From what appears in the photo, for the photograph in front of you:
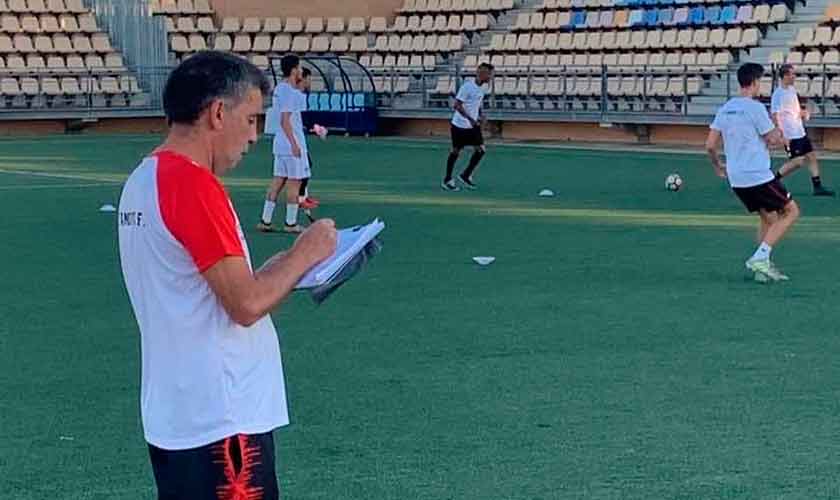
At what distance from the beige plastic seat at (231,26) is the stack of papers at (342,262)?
40.5 meters

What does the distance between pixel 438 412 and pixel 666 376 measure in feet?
5.00

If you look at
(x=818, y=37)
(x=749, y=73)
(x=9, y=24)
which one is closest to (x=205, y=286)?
(x=749, y=73)

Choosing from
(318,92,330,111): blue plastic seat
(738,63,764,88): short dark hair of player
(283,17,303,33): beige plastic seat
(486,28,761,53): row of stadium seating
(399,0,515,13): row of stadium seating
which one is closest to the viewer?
(738,63,764,88): short dark hair of player

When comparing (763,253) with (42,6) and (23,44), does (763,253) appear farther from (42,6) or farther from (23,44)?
(42,6)

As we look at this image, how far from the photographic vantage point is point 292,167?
17.1 meters

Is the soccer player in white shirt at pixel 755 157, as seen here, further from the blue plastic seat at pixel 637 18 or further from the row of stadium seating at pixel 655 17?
the blue plastic seat at pixel 637 18

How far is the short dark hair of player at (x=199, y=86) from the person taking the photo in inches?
152

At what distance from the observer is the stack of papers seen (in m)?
3.97

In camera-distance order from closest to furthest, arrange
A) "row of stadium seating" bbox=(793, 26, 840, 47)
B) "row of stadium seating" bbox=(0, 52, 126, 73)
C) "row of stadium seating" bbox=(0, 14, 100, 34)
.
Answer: "row of stadium seating" bbox=(793, 26, 840, 47)
"row of stadium seating" bbox=(0, 52, 126, 73)
"row of stadium seating" bbox=(0, 14, 100, 34)

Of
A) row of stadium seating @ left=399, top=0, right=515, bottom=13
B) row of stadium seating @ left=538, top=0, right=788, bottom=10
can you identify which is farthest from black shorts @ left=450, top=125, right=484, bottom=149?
row of stadium seating @ left=399, top=0, right=515, bottom=13

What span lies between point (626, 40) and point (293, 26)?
10.9 m

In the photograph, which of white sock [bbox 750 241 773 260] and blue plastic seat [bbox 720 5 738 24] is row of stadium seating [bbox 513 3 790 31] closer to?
blue plastic seat [bbox 720 5 738 24]

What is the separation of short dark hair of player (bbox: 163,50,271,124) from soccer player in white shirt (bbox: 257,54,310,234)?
1272 centimetres

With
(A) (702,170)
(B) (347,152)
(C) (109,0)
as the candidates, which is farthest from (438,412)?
(C) (109,0)
